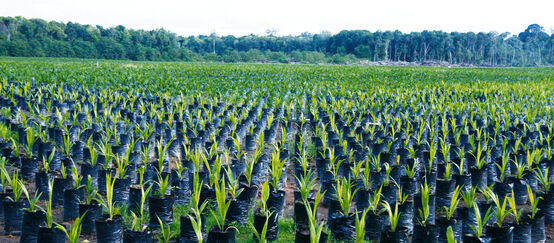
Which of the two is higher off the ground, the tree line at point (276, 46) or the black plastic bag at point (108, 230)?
the tree line at point (276, 46)

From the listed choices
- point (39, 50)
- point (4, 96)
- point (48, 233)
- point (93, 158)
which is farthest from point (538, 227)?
point (39, 50)

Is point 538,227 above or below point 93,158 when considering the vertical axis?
below

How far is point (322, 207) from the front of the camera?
4.68 meters

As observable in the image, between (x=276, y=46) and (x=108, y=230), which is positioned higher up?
(x=276, y=46)

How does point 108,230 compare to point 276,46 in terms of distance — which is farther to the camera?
point 276,46

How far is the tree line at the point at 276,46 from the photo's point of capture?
73.8 m

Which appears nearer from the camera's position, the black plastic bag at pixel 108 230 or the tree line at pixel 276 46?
the black plastic bag at pixel 108 230

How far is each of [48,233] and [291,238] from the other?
1.94 meters

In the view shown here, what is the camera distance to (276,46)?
368ft

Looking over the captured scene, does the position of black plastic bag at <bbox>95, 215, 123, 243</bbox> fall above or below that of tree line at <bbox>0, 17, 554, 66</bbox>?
below

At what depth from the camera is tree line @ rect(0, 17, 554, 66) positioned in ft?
242

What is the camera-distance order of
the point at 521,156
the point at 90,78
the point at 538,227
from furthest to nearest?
A: the point at 90,78
the point at 521,156
the point at 538,227

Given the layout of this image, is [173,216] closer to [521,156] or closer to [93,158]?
[93,158]

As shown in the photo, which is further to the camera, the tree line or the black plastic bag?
the tree line
